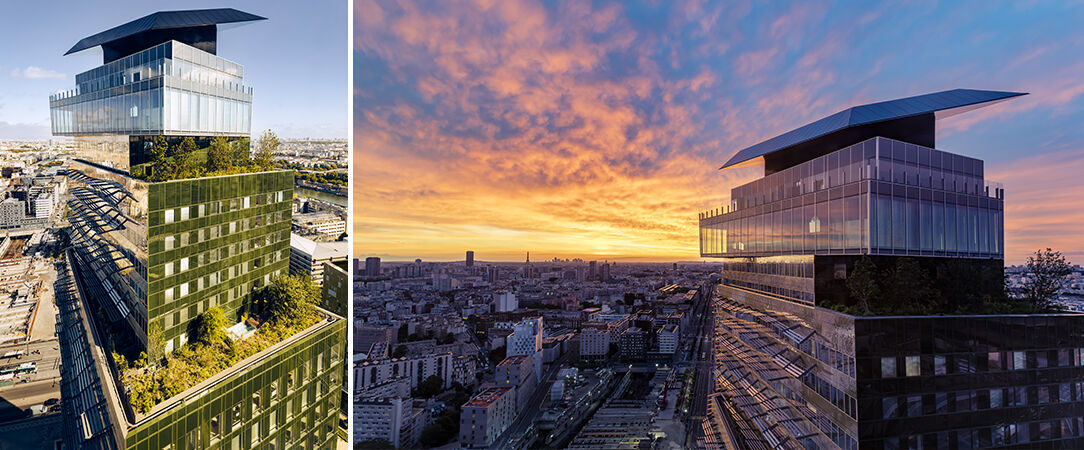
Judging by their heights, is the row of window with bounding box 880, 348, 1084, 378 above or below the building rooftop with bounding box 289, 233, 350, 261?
below

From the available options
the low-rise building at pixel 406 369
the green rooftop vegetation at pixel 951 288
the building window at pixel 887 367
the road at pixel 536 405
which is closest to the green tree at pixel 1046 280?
the green rooftop vegetation at pixel 951 288

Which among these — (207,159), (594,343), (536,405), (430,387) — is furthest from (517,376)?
(207,159)

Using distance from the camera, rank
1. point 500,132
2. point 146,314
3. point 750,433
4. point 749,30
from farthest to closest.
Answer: point 500,132 < point 749,30 < point 750,433 < point 146,314

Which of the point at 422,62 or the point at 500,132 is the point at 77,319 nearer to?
the point at 422,62

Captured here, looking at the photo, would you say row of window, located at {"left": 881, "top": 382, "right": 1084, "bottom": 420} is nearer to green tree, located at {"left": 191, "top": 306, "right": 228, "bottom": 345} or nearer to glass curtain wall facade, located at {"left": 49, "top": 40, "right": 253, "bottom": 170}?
green tree, located at {"left": 191, "top": 306, "right": 228, "bottom": 345}

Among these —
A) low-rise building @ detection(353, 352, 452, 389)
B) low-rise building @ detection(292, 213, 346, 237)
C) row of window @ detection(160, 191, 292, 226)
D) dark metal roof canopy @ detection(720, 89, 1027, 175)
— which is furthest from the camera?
low-rise building @ detection(353, 352, 452, 389)

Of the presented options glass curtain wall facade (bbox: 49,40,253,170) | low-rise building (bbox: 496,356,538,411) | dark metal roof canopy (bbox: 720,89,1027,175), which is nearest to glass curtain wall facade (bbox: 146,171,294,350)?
glass curtain wall facade (bbox: 49,40,253,170)

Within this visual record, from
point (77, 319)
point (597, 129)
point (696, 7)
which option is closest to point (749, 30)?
point (696, 7)

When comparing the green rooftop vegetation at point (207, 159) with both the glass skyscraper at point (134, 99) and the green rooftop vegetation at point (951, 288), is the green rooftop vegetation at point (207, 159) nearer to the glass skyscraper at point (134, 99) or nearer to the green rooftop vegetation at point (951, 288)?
the glass skyscraper at point (134, 99)
